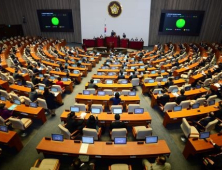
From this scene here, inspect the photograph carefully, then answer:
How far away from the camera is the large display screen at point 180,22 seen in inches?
851

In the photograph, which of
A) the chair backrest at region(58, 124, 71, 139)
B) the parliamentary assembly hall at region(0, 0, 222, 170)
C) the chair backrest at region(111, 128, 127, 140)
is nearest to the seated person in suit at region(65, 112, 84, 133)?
the parliamentary assembly hall at region(0, 0, 222, 170)

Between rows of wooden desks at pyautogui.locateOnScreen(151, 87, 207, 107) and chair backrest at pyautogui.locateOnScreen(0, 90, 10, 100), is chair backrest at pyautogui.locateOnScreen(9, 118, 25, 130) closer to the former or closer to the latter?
chair backrest at pyautogui.locateOnScreen(0, 90, 10, 100)

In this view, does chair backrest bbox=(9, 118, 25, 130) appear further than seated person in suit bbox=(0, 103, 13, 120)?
No

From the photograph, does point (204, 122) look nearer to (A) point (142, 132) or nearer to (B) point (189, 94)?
(B) point (189, 94)

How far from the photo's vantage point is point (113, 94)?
8711mm

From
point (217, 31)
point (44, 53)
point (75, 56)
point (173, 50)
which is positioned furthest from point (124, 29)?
point (217, 31)

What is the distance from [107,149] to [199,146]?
3.04 m

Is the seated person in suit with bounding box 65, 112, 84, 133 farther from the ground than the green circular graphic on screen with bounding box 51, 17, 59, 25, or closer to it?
closer to it

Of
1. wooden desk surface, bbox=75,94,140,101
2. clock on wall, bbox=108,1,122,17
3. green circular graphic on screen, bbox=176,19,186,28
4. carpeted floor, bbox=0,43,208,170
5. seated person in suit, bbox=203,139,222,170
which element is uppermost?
clock on wall, bbox=108,1,122,17

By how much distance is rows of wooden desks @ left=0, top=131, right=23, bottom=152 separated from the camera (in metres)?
5.34

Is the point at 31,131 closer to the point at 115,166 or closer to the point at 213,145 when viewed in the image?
the point at 115,166

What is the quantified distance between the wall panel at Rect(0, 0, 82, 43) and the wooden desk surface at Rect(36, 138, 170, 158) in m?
21.8

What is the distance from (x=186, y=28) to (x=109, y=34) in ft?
36.2

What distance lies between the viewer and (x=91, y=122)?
5.82 metres
